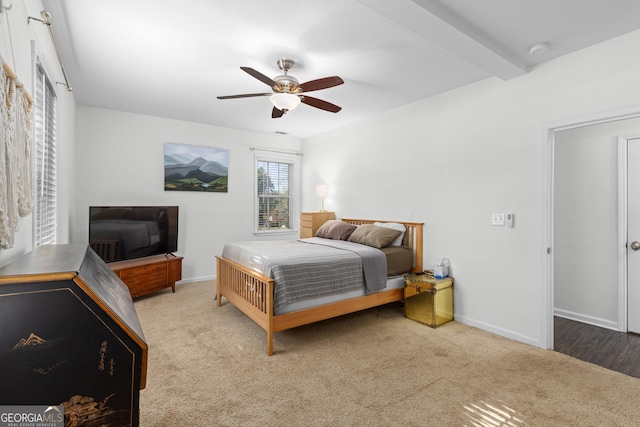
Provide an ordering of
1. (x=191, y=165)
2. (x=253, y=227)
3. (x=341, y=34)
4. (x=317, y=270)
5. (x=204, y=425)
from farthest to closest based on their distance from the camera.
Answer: (x=253, y=227) < (x=191, y=165) < (x=317, y=270) < (x=341, y=34) < (x=204, y=425)

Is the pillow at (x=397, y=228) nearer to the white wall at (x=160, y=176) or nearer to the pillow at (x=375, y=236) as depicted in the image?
the pillow at (x=375, y=236)

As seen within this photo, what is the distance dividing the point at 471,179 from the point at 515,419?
7.31 ft

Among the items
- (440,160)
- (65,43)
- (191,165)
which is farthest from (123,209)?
(440,160)

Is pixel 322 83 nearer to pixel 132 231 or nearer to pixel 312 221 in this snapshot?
pixel 312 221

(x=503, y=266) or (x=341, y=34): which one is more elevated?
(x=341, y=34)

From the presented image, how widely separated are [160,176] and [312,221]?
2397mm

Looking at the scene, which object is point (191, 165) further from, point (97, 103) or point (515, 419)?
point (515, 419)

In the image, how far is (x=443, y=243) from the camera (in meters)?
3.64

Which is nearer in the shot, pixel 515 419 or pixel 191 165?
pixel 515 419

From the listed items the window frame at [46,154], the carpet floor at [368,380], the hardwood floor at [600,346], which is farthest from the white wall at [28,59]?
the hardwood floor at [600,346]

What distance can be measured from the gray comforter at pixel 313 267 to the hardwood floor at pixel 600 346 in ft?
5.78

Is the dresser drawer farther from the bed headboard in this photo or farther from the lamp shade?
the bed headboard

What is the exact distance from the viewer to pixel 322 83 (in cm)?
270

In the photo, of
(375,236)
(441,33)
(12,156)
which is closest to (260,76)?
(441,33)
